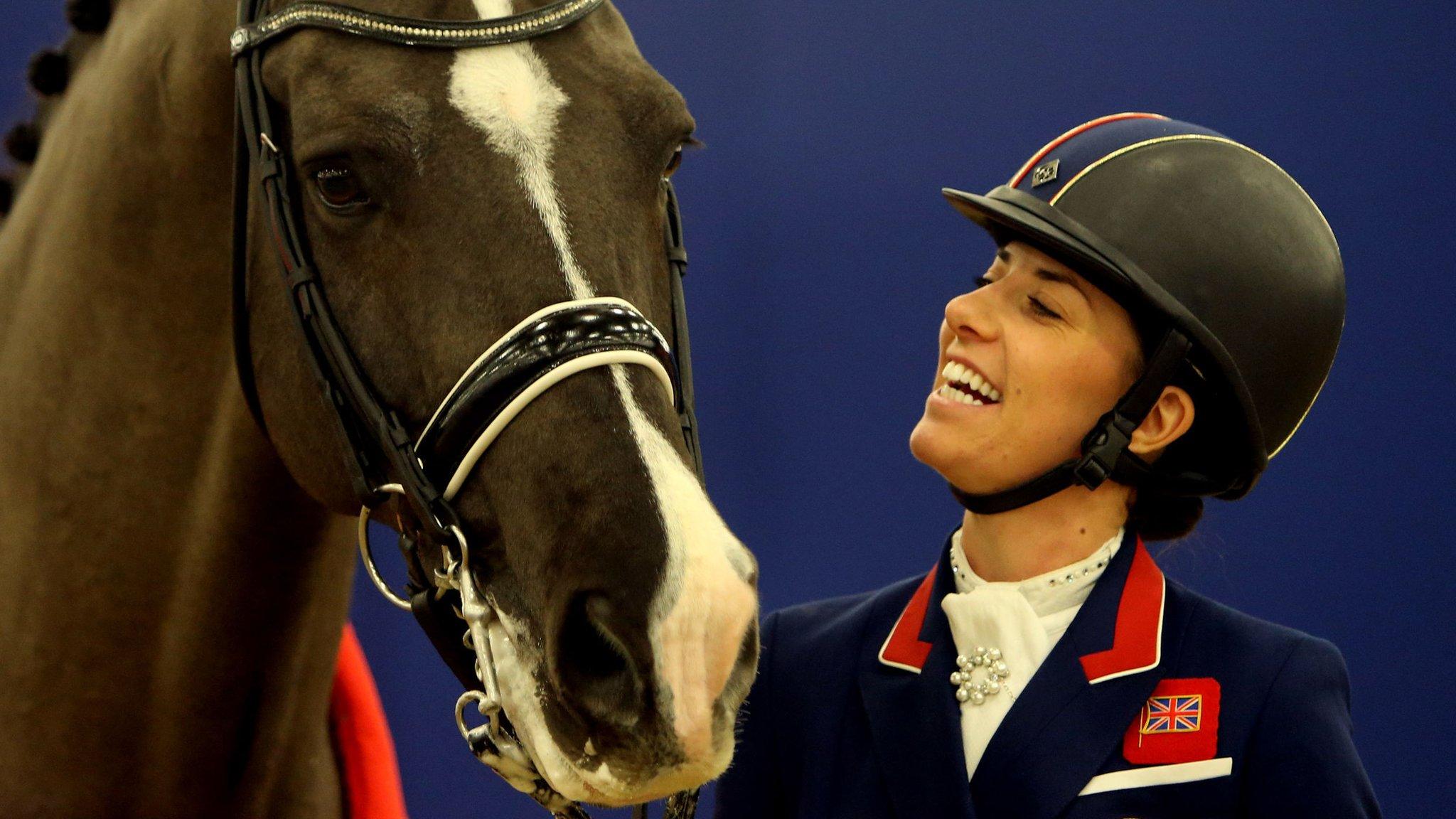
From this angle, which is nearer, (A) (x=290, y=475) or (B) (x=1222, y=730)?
(B) (x=1222, y=730)

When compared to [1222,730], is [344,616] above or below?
below

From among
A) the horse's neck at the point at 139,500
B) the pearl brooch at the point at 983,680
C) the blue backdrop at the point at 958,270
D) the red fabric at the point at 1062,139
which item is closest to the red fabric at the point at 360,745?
the horse's neck at the point at 139,500

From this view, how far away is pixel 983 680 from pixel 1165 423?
0.33 meters

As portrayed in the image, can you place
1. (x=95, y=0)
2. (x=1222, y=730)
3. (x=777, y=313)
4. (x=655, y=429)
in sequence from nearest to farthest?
(x=655, y=429)
(x=1222, y=730)
(x=95, y=0)
(x=777, y=313)

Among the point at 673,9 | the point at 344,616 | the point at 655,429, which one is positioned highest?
the point at 673,9

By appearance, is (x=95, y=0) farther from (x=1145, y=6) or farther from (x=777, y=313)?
(x=1145, y=6)

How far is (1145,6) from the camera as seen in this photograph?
7.91 ft

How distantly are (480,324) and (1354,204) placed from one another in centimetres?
184

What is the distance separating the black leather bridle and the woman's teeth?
0.28 meters

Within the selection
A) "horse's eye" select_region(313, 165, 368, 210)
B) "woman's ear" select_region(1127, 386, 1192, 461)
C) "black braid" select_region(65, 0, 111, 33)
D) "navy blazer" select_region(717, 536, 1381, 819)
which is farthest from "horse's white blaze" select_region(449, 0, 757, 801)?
"black braid" select_region(65, 0, 111, 33)

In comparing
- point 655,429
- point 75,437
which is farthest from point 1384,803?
point 75,437

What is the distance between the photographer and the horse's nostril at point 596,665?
2.89 ft

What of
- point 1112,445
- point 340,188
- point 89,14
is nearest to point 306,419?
point 340,188

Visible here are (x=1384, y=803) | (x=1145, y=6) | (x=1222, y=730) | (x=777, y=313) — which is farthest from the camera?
(x=777, y=313)
